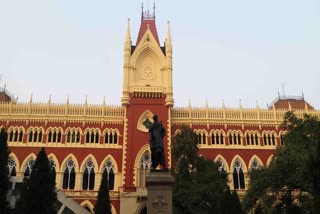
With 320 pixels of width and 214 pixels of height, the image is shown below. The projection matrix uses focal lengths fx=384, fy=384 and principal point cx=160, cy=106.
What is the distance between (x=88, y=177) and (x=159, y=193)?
1015 inches

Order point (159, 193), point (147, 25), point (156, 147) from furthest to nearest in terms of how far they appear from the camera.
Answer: point (147, 25)
point (156, 147)
point (159, 193)

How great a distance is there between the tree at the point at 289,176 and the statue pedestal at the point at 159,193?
1093cm

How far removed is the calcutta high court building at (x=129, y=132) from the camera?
38.9m

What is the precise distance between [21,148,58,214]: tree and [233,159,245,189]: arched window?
2268 cm

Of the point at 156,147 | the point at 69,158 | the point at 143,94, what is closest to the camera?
the point at 156,147

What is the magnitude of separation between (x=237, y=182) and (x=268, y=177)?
54.5ft

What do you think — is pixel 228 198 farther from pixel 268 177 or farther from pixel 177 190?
pixel 177 190

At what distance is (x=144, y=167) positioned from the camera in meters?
39.1

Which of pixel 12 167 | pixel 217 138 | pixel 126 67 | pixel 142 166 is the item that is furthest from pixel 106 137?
pixel 217 138

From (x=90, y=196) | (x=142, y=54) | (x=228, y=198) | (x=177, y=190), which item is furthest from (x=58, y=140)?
(x=228, y=198)

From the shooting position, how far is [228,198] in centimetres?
2384

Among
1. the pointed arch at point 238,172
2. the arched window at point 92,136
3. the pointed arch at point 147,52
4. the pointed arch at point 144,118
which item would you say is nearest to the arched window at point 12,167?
the arched window at point 92,136

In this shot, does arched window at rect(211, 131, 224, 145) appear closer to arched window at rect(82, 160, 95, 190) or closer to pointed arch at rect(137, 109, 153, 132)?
pointed arch at rect(137, 109, 153, 132)

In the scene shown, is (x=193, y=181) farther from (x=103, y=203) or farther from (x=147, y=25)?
(x=147, y=25)
